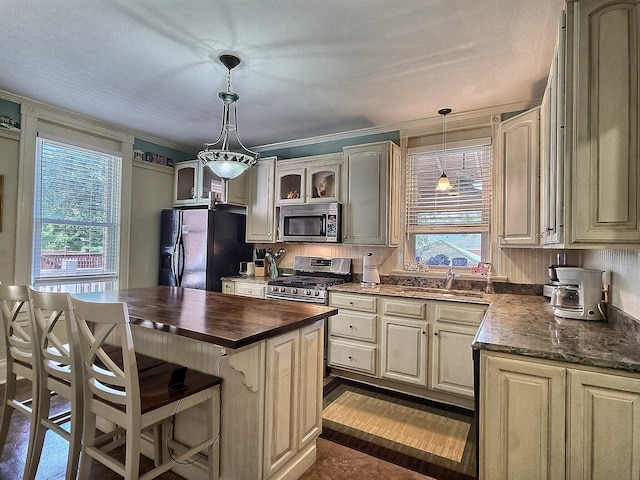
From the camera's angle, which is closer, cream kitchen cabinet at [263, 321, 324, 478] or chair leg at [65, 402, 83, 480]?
chair leg at [65, 402, 83, 480]

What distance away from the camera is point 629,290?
174 centimetres

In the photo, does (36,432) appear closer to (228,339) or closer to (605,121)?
(228,339)

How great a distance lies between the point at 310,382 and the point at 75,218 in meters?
3.25

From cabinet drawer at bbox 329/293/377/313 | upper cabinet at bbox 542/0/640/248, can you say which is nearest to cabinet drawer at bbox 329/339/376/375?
cabinet drawer at bbox 329/293/377/313

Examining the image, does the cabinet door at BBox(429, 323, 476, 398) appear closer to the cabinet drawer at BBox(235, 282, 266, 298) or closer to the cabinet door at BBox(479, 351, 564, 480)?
the cabinet door at BBox(479, 351, 564, 480)

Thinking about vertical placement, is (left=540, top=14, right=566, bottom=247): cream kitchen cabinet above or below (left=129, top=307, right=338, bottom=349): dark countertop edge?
above

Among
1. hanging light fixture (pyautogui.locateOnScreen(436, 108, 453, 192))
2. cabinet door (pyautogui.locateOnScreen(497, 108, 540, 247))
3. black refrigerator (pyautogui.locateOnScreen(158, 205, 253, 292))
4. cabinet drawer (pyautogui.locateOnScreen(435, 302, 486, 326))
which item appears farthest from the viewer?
black refrigerator (pyautogui.locateOnScreen(158, 205, 253, 292))

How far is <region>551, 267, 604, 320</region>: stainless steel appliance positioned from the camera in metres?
1.97

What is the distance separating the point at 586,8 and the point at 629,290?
1.35 m

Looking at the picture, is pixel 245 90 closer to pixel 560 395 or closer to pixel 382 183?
pixel 382 183

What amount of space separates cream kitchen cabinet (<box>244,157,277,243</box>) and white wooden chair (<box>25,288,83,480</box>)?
2.64 m

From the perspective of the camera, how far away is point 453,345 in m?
2.83

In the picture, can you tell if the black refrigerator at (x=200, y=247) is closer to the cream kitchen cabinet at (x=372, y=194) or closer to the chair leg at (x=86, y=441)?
the cream kitchen cabinet at (x=372, y=194)

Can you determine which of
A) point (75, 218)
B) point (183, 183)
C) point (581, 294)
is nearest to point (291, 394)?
Result: point (581, 294)
